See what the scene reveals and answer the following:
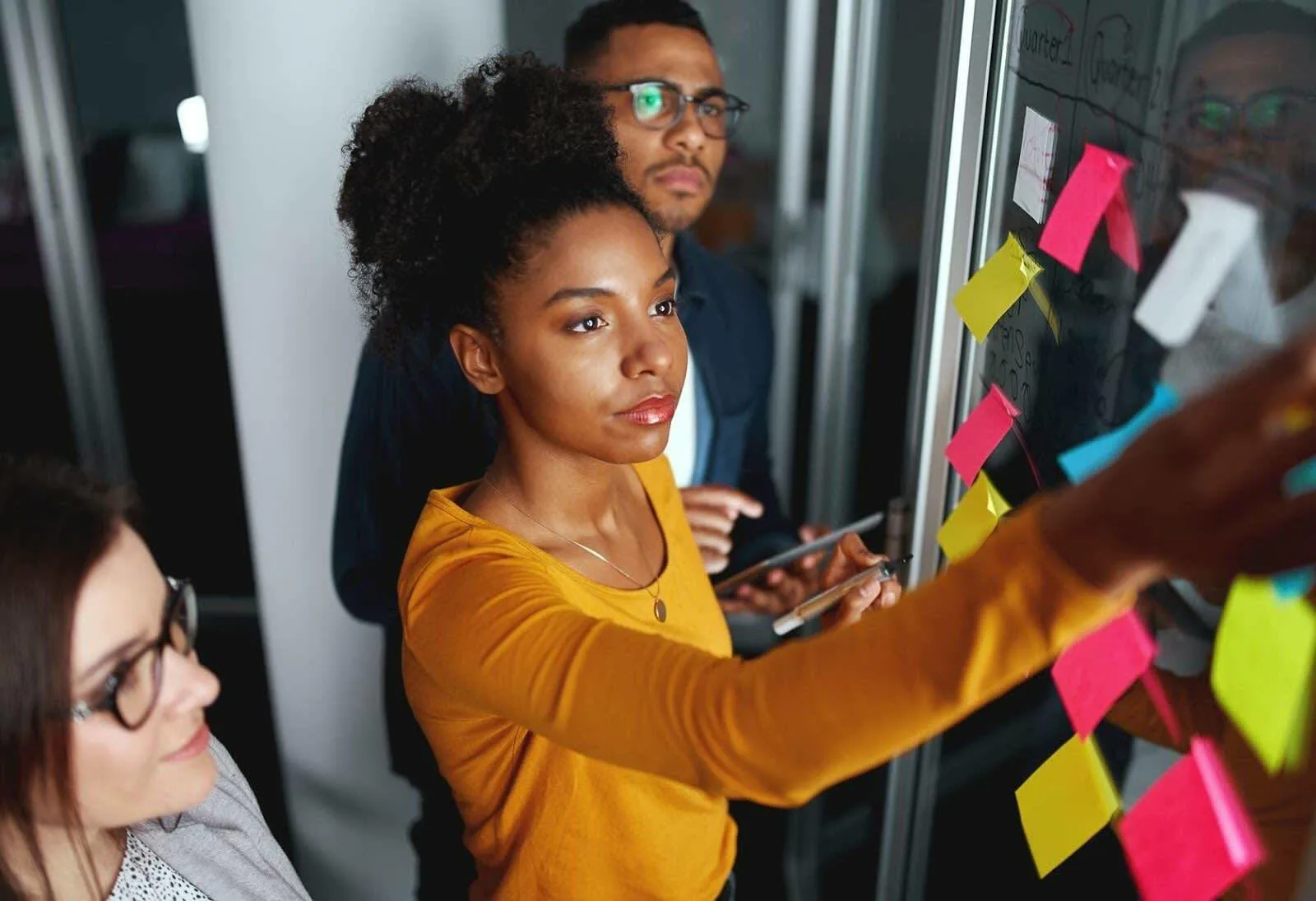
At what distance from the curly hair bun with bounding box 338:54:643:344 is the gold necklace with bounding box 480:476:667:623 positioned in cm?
17

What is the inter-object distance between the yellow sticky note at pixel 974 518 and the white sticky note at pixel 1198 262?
14.1 inches

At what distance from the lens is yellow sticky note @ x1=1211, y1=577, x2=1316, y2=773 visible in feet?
1.92

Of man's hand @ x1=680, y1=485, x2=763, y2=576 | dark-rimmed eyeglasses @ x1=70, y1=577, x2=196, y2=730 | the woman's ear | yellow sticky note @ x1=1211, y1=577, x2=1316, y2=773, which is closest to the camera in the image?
yellow sticky note @ x1=1211, y1=577, x2=1316, y2=773

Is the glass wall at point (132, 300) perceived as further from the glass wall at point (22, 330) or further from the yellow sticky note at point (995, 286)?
the yellow sticky note at point (995, 286)

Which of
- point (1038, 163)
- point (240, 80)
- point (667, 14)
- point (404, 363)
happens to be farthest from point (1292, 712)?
point (240, 80)

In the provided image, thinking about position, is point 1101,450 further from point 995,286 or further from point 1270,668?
point 995,286

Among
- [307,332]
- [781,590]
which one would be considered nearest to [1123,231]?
[781,590]

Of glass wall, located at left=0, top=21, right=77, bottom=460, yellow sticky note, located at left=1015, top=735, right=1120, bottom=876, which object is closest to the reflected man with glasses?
yellow sticky note, located at left=1015, top=735, right=1120, bottom=876

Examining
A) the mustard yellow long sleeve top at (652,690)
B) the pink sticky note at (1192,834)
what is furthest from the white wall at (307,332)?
the pink sticky note at (1192,834)

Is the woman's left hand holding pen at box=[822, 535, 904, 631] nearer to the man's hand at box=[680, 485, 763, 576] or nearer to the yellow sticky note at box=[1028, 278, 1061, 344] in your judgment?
the man's hand at box=[680, 485, 763, 576]

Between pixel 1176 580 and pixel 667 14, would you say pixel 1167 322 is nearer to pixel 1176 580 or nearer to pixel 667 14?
pixel 1176 580

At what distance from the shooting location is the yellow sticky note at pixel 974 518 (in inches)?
42.4

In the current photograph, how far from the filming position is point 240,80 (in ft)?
5.13

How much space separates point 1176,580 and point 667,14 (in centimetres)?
119
